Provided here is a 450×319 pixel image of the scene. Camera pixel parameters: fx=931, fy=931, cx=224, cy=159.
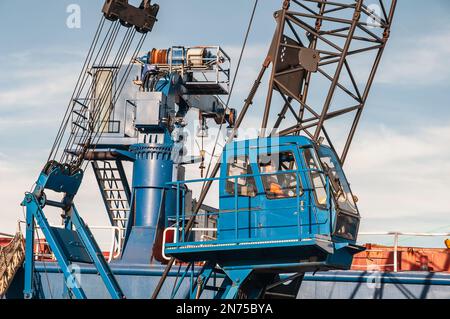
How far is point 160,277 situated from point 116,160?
22.2 feet

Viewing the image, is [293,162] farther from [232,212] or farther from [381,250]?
[381,250]

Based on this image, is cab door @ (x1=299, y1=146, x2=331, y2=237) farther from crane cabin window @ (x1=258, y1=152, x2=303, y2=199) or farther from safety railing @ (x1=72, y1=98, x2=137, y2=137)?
safety railing @ (x1=72, y1=98, x2=137, y2=137)

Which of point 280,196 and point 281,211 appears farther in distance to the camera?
point 280,196

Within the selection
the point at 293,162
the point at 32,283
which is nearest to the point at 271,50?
the point at 293,162

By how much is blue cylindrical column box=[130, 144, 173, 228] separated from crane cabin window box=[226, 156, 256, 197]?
7.31 m

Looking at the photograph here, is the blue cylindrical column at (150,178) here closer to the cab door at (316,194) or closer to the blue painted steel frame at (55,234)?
the blue painted steel frame at (55,234)

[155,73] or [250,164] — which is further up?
[155,73]

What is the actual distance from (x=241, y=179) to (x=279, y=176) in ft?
3.06

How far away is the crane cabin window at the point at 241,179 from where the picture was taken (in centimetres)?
2097

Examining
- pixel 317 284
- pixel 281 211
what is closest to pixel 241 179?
pixel 281 211

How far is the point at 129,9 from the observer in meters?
26.2

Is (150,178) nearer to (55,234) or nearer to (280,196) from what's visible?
(55,234)

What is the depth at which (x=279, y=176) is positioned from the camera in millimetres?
20844

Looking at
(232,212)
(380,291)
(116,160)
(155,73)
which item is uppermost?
(155,73)
